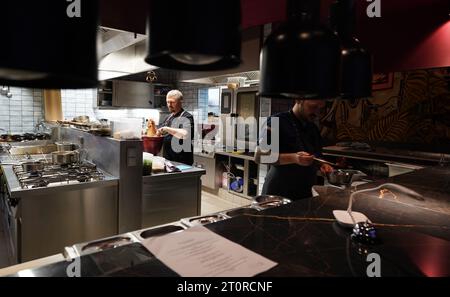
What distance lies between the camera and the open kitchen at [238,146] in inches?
22.8

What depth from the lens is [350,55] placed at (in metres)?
1.18

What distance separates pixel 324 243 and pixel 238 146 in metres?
4.04

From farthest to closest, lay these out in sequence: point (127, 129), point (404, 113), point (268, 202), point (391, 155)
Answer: point (404, 113) < point (391, 155) < point (127, 129) < point (268, 202)

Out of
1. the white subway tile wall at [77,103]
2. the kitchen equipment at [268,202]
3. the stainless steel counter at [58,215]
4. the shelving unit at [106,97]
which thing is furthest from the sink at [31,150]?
the kitchen equipment at [268,202]

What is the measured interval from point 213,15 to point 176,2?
0.07 metres

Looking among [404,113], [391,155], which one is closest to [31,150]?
[391,155]

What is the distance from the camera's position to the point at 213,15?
57 centimetres

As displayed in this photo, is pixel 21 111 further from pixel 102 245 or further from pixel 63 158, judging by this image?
pixel 102 245

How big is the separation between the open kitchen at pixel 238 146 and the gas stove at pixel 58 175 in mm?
21

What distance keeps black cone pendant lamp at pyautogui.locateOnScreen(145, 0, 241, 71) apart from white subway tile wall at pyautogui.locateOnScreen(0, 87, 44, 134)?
6464 mm

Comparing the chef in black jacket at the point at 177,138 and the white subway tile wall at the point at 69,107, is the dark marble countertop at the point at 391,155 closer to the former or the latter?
the chef in black jacket at the point at 177,138

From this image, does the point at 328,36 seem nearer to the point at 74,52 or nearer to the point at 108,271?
the point at 74,52

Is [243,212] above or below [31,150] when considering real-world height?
below
